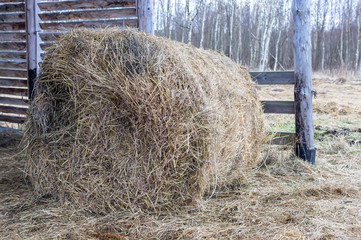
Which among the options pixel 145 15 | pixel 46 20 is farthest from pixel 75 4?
pixel 145 15

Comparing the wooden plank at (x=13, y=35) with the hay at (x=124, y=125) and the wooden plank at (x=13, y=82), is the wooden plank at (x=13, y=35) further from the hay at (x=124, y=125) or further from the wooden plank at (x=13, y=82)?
the hay at (x=124, y=125)

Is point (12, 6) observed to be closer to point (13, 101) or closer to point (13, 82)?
point (13, 82)

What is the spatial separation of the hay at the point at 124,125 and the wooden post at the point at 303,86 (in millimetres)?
1968

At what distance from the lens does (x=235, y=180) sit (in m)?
3.89

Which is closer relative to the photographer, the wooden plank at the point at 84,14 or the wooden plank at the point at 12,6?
the wooden plank at the point at 84,14

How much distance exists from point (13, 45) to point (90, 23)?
6.08 feet

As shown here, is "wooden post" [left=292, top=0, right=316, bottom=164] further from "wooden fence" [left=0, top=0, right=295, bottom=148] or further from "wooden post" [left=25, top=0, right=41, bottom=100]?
"wooden post" [left=25, top=0, right=41, bottom=100]

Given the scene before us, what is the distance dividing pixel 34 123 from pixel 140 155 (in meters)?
1.22

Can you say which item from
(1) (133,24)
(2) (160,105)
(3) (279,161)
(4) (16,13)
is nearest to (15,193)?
(2) (160,105)

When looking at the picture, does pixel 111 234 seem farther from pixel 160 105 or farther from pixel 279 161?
pixel 279 161

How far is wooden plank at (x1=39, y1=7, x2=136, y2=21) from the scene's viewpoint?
524 centimetres

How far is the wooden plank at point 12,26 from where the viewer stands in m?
6.00

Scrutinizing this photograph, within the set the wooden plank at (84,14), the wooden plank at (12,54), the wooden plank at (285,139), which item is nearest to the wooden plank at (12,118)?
the wooden plank at (12,54)

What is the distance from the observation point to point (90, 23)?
5.43 m
